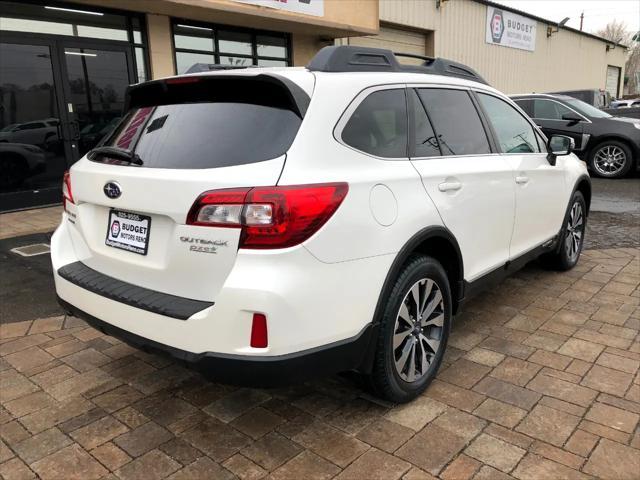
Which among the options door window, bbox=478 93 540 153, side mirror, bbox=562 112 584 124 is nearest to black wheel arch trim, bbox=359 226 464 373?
door window, bbox=478 93 540 153

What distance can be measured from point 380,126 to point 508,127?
5.44 feet

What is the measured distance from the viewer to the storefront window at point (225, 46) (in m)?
10.1

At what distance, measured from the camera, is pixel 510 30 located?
20.3 metres

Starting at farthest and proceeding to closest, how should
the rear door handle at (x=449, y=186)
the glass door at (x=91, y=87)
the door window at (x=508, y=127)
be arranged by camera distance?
the glass door at (x=91, y=87), the door window at (x=508, y=127), the rear door handle at (x=449, y=186)

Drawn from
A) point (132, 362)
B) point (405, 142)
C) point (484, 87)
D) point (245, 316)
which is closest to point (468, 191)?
point (405, 142)

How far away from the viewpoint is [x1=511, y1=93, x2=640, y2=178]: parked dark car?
10.8 m

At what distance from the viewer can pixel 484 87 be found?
3.74 metres

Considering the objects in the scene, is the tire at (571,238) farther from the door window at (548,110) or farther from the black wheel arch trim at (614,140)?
the door window at (548,110)

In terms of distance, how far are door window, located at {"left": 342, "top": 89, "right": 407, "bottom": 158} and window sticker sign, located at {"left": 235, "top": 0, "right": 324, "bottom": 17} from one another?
7710 millimetres

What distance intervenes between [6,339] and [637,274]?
518 cm

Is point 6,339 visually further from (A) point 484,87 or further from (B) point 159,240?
(A) point 484,87

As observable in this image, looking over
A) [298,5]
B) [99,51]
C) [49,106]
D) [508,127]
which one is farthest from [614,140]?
[49,106]

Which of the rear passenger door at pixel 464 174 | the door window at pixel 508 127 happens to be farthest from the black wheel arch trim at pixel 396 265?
the door window at pixel 508 127

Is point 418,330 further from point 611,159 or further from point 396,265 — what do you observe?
point 611,159
